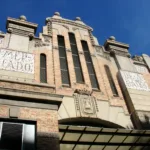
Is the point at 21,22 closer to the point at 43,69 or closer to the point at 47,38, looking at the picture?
the point at 47,38

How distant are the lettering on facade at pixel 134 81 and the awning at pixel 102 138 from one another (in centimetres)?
326

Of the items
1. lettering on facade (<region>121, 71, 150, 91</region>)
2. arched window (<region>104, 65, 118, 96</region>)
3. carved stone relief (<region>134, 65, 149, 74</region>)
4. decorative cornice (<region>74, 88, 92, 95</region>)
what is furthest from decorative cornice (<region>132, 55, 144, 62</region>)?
decorative cornice (<region>74, 88, 92, 95</region>)

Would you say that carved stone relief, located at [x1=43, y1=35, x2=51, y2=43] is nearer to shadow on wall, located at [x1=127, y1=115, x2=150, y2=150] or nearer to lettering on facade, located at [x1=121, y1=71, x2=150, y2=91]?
lettering on facade, located at [x1=121, y1=71, x2=150, y2=91]

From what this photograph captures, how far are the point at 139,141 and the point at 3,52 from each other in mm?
7677

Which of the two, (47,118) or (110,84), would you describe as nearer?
(47,118)

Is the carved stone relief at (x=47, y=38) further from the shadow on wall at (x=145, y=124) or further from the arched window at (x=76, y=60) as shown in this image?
the shadow on wall at (x=145, y=124)

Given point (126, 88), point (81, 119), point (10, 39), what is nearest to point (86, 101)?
point (81, 119)

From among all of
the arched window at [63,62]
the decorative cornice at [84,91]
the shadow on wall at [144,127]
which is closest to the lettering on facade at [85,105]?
the decorative cornice at [84,91]

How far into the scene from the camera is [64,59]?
45.1 feet

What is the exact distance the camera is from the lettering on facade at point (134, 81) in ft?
44.7

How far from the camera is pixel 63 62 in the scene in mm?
13531

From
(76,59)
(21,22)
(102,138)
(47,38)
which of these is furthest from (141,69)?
(21,22)

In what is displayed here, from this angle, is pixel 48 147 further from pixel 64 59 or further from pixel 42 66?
pixel 64 59

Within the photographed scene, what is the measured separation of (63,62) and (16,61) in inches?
108
